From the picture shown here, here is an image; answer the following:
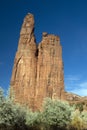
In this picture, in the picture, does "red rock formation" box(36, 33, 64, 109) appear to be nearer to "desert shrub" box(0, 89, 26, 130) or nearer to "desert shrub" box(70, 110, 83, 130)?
"desert shrub" box(70, 110, 83, 130)

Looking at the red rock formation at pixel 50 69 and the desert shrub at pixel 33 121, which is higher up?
the red rock formation at pixel 50 69

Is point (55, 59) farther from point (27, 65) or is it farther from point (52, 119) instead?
point (52, 119)

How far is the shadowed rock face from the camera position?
9156 cm

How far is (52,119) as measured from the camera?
5134 cm

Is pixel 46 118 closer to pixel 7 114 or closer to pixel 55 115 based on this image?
pixel 55 115

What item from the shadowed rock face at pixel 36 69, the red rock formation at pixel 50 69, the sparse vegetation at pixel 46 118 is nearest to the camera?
the sparse vegetation at pixel 46 118

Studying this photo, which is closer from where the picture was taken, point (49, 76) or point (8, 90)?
point (8, 90)

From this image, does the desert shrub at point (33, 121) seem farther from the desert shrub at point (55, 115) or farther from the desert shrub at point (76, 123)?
the desert shrub at point (76, 123)

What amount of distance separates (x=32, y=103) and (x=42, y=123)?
123 feet

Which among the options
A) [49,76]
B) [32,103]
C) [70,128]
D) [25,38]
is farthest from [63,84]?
[70,128]

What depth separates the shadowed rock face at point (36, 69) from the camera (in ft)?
300

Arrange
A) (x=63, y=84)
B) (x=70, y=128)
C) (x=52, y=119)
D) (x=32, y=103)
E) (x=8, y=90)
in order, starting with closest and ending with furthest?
(x=8, y=90) → (x=52, y=119) → (x=70, y=128) → (x=32, y=103) → (x=63, y=84)

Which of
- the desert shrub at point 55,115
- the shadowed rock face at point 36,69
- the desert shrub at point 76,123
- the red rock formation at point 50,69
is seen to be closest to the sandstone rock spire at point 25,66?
the shadowed rock face at point 36,69

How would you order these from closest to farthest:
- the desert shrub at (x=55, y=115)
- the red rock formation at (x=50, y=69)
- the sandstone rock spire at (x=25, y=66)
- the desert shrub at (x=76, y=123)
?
the desert shrub at (x=55, y=115), the desert shrub at (x=76, y=123), the sandstone rock spire at (x=25, y=66), the red rock formation at (x=50, y=69)
